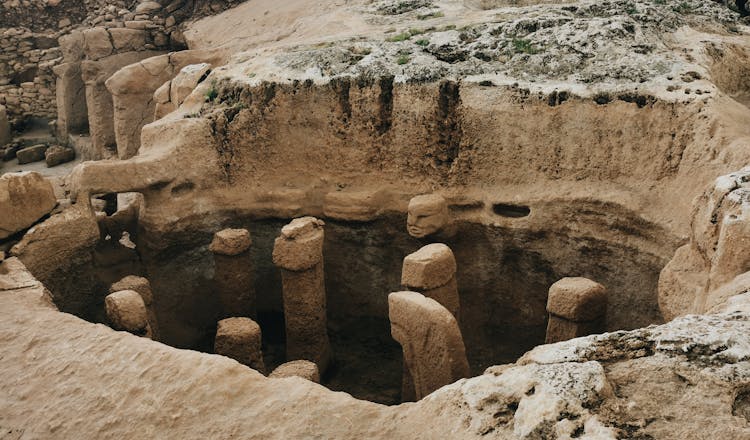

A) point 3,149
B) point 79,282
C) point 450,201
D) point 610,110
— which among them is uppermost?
point 610,110

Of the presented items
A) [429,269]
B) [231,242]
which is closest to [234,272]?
[231,242]

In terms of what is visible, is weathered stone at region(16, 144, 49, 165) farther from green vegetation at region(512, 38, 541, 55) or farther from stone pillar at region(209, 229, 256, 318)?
green vegetation at region(512, 38, 541, 55)

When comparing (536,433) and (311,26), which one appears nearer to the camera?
(536,433)

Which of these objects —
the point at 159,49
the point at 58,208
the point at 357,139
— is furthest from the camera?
the point at 159,49

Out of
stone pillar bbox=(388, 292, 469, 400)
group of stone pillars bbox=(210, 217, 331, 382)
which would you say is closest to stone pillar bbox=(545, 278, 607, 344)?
stone pillar bbox=(388, 292, 469, 400)

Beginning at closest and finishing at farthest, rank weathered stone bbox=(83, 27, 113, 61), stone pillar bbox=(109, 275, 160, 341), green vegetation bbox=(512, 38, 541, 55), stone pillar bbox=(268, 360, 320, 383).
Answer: stone pillar bbox=(268, 360, 320, 383)
stone pillar bbox=(109, 275, 160, 341)
green vegetation bbox=(512, 38, 541, 55)
weathered stone bbox=(83, 27, 113, 61)

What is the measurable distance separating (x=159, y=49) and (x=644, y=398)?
11090mm

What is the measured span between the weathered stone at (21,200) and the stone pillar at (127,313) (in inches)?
42.1

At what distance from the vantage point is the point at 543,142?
5.15 meters

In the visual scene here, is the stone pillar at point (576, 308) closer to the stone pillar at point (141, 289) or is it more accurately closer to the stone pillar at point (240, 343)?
the stone pillar at point (240, 343)

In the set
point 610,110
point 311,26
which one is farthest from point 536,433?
point 311,26

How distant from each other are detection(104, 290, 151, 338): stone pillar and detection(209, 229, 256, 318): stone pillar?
48.4 inches

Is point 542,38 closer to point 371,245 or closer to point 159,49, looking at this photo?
point 371,245

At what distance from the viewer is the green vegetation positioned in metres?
5.43
